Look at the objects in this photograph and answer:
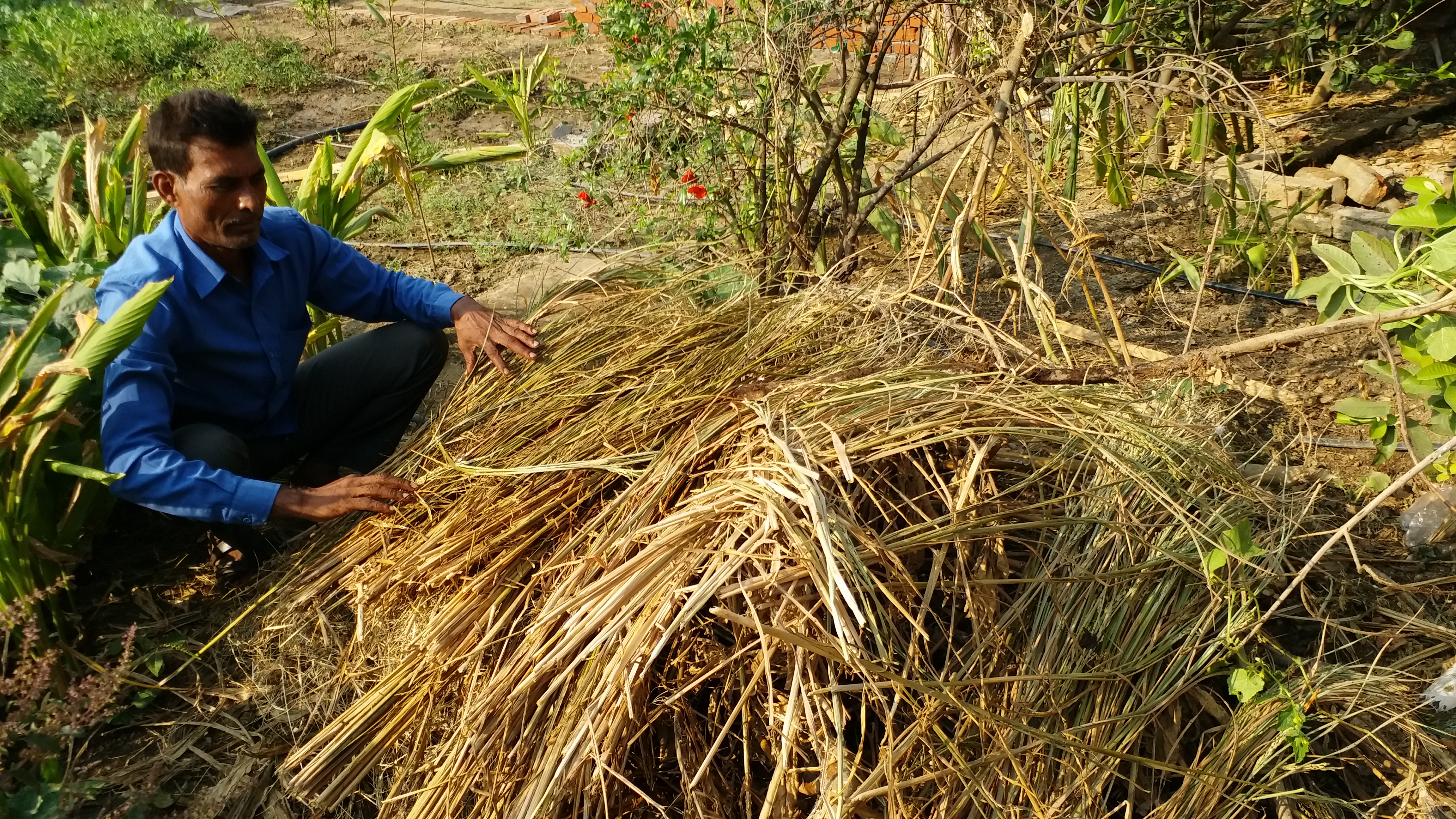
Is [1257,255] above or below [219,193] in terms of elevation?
below

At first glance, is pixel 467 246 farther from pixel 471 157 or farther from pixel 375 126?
pixel 375 126

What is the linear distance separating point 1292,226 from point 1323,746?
7.62ft

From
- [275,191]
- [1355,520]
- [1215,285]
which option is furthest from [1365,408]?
[275,191]

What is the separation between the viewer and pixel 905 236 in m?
2.95

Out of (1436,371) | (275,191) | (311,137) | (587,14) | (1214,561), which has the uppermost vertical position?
(587,14)

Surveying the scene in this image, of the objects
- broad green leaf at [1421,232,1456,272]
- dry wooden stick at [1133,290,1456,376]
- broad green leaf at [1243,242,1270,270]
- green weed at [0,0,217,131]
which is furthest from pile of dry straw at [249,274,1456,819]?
green weed at [0,0,217,131]

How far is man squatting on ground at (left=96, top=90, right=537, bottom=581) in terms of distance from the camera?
1957 mm

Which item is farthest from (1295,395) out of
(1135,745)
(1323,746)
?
(1135,745)

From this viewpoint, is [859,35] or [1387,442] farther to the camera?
[859,35]

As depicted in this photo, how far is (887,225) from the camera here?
310 centimetres

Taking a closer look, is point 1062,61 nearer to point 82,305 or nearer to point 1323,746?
point 1323,746

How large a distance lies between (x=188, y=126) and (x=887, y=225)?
188cm

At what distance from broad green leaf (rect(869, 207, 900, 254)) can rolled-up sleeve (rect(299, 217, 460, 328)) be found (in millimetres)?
1283

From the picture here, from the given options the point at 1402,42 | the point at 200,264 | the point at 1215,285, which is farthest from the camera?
the point at 1402,42
